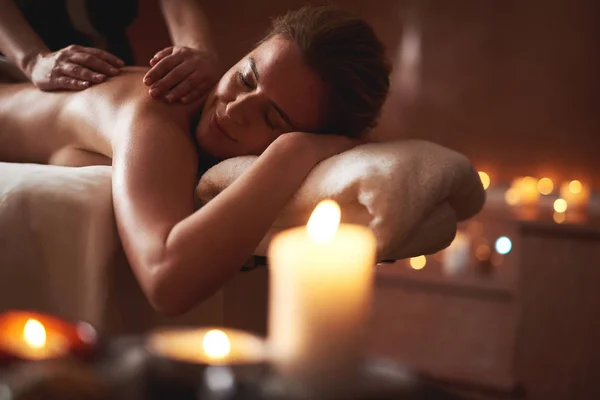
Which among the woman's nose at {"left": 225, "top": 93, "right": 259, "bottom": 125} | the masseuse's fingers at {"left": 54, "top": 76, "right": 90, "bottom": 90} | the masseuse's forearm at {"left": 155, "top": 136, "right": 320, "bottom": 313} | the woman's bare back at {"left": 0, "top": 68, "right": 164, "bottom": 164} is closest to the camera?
the masseuse's forearm at {"left": 155, "top": 136, "right": 320, "bottom": 313}

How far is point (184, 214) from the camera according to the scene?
0.81 metres

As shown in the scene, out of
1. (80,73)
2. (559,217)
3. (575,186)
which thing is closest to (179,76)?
(80,73)

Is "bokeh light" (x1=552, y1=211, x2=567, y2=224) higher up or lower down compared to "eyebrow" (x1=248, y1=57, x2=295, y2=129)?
lower down

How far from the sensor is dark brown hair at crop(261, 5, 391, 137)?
39.2 inches

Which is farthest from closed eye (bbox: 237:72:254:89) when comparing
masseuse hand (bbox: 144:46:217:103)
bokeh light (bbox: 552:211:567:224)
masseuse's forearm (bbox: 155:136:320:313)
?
bokeh light (bbox: 552:211:567:224)

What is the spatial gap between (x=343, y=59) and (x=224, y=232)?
410 millimetres

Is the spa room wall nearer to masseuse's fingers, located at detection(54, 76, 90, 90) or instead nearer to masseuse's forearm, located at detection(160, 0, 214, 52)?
masseuse's forearm, located at detection(160, 0, 214, 52)

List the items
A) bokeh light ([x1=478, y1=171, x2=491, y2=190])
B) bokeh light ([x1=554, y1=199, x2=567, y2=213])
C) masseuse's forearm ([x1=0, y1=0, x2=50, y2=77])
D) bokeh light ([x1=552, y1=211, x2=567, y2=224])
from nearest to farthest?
1. masseuse's forearm ([x1=0, y1=0, x2=50, y2=77])
2. bokeh light ([x1=552, y1=211, x2=567, y2=224])
3. bokeh light ([x1=554, y1=199, x2=567, y2=213])
4. bokeh light ([x1=478, y1=171, x2=491, y2=190])

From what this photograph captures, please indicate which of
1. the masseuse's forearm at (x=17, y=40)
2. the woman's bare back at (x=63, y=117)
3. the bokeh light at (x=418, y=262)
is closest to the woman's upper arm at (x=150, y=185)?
the woman's bare back at (x=63, y=117)

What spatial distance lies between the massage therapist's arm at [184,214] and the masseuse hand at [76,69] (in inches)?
13.6

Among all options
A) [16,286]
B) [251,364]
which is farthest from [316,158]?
[251,364]

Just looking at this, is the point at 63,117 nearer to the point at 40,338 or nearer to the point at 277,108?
the point at 277,108

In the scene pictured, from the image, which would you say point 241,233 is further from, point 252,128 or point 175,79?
point 175,79

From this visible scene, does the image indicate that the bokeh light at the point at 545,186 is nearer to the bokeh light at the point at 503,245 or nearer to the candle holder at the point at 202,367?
the bokeh light at the point at 503,245
